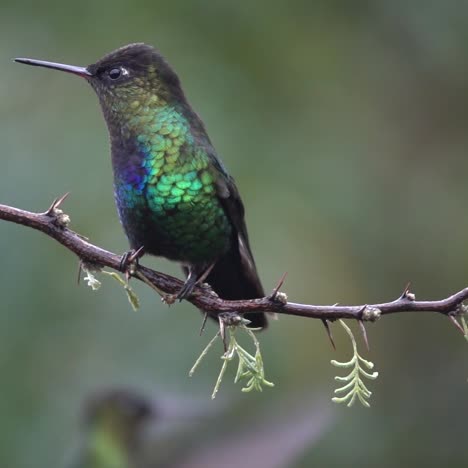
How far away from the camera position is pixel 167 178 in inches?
127

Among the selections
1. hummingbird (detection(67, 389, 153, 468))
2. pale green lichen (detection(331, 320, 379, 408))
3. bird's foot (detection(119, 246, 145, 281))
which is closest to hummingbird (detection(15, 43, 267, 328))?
bird's foot (detection(119, 246, 145, 281))

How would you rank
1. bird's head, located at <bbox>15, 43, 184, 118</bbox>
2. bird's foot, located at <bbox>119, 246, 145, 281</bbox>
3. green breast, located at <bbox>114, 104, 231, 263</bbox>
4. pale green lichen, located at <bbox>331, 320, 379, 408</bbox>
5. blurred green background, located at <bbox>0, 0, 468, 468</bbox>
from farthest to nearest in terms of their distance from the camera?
blurred green background, located at <bbox>0, 0, 468, 468</bbox> < bird's head, located at <bbox>15, 43, 184, 118</bbox> < green breast, located at <bbox>114, 104, 231, 263</bbox> < bird's foot, located at <bbox>119, 246, 145, 281</bbox> < pale green lichen, located at <bbox>331, 320, 379, 408</bbox>

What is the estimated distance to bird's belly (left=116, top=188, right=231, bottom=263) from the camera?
324cm

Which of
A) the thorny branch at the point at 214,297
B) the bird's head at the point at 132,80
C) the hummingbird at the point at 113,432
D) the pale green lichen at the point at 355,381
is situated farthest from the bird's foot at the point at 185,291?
the bird's head at the point at 132,80

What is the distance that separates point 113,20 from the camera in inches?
227

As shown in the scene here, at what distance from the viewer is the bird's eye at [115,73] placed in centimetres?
351

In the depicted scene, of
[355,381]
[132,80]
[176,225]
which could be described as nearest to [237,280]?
[176,225]

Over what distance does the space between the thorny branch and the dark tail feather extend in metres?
0.55

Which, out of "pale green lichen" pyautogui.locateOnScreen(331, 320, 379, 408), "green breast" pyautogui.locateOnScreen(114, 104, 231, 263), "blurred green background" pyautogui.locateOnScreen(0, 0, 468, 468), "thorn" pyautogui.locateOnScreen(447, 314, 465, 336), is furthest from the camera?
"blurred green background" pyautogui.locateOnScreen(0, 0, 468, 468)

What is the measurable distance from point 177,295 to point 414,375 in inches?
126

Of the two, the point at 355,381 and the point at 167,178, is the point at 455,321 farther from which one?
the point at 167,178

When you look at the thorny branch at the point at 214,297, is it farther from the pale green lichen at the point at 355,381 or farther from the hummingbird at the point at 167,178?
the hummingbird at the point at 167,178

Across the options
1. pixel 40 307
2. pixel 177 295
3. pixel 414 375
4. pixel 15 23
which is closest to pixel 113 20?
pixel 15 23

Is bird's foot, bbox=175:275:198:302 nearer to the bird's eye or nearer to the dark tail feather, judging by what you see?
the dark tail feather
